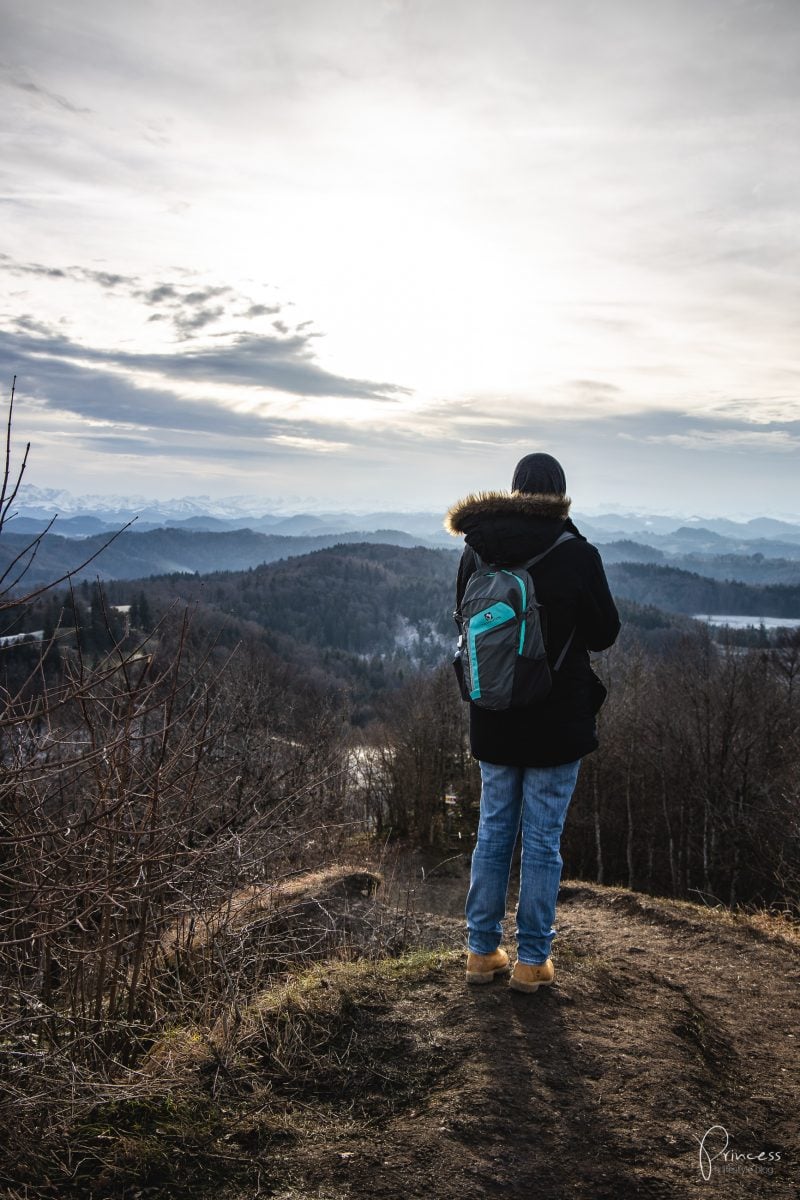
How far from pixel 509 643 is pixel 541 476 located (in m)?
0.87

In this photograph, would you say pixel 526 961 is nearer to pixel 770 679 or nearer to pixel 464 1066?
pixel 464 1066

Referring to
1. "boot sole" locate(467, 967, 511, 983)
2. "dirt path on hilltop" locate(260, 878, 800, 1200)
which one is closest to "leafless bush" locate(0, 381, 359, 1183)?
"dirt path on hilltop" locate(260, 878, 800, 1200)

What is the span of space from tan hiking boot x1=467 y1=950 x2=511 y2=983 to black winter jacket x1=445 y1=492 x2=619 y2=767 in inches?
41.2

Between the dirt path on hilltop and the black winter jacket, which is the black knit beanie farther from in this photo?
the dirt path on hilltop

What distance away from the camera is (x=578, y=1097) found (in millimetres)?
2891

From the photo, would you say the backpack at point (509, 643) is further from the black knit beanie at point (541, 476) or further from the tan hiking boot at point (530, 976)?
the tan hiking boot at point (530, 976)

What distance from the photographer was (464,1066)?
3064 mm

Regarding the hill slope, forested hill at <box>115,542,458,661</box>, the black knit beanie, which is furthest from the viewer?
forested hill at <box>115,542,458,661</box>

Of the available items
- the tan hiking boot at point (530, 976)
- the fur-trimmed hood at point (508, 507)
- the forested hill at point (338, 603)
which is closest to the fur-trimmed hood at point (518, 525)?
the fur-trimmed hood at point (508, 507)

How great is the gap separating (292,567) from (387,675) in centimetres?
8505

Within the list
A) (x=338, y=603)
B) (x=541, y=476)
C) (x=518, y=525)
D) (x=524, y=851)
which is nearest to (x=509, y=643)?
(x=518, y=525)

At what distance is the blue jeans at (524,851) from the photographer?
358cm

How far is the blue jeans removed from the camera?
3576mm

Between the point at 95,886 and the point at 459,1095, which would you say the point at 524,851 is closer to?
the point at 459,1095
